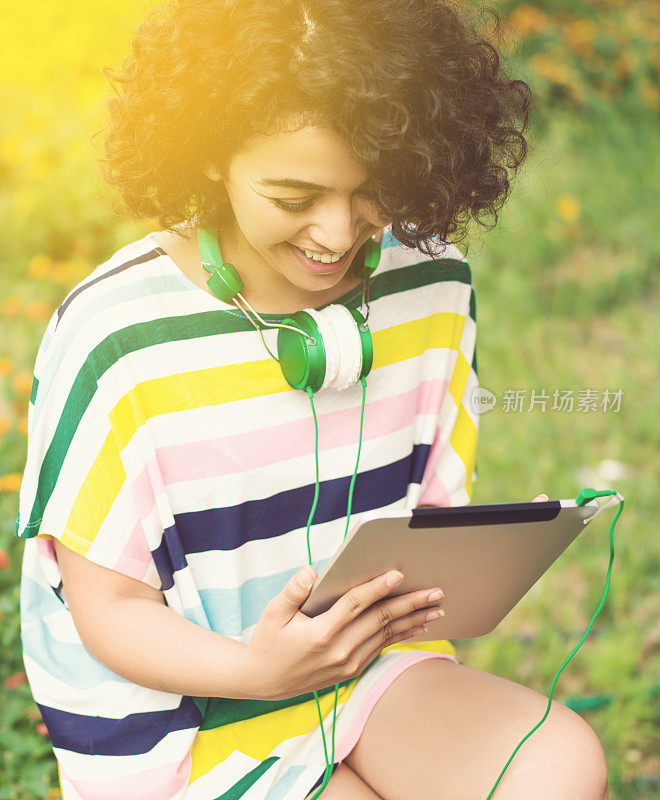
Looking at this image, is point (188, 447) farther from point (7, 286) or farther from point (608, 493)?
point (7, 286)

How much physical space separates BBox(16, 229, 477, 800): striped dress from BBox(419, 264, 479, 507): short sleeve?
12 centimetres

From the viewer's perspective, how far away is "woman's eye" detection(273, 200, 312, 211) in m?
1.23

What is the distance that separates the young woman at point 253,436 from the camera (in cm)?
119

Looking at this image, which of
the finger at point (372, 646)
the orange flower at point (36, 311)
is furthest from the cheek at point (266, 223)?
the orange flower at point (36, 311)

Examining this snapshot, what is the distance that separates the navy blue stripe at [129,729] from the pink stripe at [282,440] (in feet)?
1.15

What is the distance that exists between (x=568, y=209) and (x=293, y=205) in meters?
2.90

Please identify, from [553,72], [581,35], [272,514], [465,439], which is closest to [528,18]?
[581,35]

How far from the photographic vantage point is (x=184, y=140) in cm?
128

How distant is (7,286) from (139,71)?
2.30 meters

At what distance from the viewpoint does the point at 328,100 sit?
115cm

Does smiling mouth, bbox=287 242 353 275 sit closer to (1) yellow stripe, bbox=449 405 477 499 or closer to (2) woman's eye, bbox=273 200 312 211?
(2) woman's eye, bbox=273 200 312 211

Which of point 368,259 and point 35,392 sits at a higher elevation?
point 368,259

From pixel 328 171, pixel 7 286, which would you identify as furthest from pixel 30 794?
pixel 7 286

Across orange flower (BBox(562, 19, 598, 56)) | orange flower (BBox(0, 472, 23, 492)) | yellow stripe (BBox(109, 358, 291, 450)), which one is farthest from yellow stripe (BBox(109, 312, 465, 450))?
orange flower (BBox(562, 19, 598, 56))
